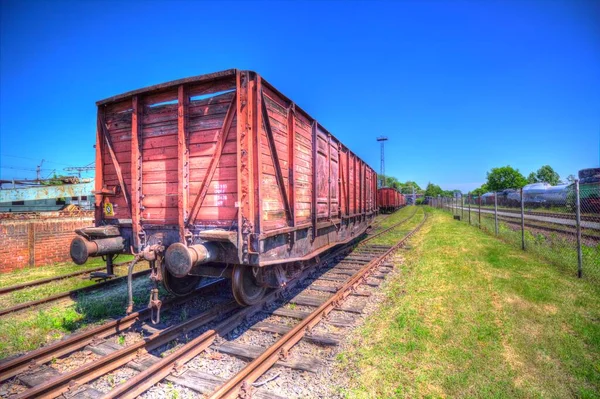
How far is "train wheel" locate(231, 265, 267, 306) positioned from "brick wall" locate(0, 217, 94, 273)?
8.99 m

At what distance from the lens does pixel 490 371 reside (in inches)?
141

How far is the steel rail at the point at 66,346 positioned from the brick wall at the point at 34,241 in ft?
23.8

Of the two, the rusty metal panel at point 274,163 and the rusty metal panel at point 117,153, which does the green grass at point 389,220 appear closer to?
the rusty metal panel at point 274,163

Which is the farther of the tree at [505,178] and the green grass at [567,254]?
the tree at [505,178]

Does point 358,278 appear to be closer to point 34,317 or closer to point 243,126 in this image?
point 243,126

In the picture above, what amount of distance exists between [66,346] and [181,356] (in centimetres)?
177

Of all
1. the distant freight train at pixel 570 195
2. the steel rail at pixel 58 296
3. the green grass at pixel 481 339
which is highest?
the distant freight train at pixel 570 195

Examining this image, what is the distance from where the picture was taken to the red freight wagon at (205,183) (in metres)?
4.38

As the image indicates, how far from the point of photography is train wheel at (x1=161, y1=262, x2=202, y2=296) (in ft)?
18.3

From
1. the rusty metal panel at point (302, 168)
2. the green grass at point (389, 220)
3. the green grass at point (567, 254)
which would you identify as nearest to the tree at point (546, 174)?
the green grass at point (389, 220)

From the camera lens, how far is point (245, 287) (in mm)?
5109

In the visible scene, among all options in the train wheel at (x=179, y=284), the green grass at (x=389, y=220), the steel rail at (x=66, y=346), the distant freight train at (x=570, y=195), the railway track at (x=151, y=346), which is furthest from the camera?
the green grass at (x=389, y=220)

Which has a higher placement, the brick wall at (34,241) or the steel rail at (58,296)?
the brick wall at (34,241)

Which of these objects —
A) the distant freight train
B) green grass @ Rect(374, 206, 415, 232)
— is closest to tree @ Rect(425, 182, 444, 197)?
the distant freight train
